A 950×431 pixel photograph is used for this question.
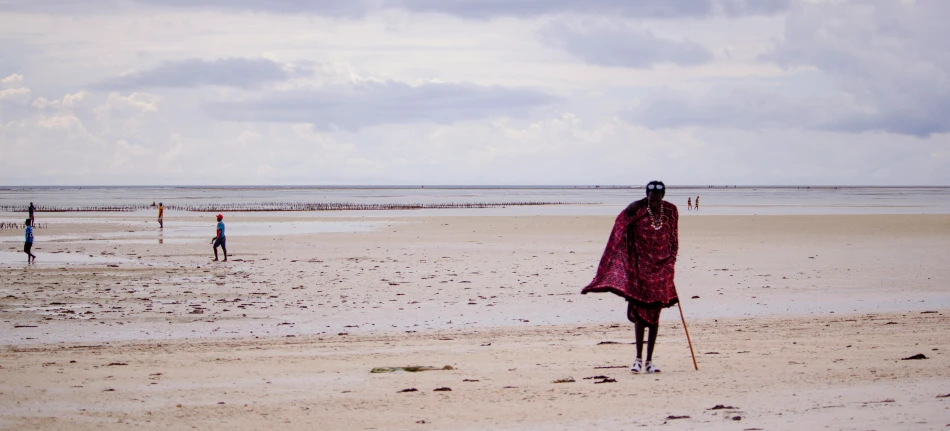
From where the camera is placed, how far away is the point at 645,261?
31.7 ft

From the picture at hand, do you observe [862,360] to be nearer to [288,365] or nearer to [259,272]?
[288,365]

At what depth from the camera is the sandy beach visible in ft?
25.9

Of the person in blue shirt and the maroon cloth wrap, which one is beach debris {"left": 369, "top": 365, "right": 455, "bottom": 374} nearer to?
the maroon cloth wrap

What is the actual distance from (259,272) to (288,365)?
1413 cm

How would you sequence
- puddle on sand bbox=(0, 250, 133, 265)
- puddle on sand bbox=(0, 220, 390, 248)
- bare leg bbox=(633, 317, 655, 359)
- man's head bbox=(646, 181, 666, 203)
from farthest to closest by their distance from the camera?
puddle on sand bbox=(0, 220, 390, 248)
puddle on sand bbox=(0, 250, 133, 265)
bare leg bbox=(633, 317, 655, 359)
man's head bbox=(646, 181, 666, 203)

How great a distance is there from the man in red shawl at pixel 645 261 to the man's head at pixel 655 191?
0.07 metres

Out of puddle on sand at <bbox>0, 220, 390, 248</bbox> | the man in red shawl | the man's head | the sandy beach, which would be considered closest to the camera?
the sandy beach

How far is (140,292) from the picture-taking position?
64.1 feet

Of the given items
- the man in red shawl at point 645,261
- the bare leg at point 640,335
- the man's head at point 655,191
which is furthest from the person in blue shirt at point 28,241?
the man's head at point 655,191

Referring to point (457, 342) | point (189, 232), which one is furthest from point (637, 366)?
point (189, 232)

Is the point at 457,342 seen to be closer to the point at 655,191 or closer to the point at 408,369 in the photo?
the point at 408,369

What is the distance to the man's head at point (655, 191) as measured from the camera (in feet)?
30.6

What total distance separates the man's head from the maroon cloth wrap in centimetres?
17

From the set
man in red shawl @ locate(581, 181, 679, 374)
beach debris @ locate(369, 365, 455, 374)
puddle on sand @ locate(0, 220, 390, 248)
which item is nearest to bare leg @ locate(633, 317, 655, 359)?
man in red shawl @ locate(581, 181, 679, 374)
